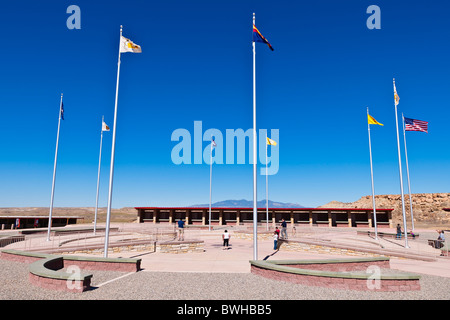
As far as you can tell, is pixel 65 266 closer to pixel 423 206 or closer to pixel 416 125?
pixel 416 125

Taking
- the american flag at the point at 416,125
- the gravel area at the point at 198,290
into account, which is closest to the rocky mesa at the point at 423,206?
the american flag at the point at 416,125

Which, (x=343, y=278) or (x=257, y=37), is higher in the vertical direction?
(x=257, y=37)

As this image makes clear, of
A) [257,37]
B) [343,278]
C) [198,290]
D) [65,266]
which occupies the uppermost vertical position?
[257,37]

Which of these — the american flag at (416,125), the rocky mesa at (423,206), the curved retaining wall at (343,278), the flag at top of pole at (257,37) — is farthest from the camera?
the rocky mesa at (423,206)

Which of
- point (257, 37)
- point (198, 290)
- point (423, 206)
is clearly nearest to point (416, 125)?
point (257, 37)

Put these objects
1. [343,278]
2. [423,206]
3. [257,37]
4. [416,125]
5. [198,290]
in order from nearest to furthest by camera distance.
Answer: [198,290], [343,278], [257,37], [416,125], [423,206]

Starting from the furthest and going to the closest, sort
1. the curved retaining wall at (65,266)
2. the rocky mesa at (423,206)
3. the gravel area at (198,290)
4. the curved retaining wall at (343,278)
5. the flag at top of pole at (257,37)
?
the rocky mesa at (423,206), the flag at top of pole at (257,37), the curved retaining wall at (343,278), the curved retaining wall at (65,266), the gravel area at (198,290)

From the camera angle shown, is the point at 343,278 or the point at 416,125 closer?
the point at 343,278

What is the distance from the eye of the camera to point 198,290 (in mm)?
8969

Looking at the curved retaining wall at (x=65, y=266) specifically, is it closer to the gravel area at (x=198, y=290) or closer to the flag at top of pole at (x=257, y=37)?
the gravel area at (x=198, y=290)

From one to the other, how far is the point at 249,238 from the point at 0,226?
3357cm

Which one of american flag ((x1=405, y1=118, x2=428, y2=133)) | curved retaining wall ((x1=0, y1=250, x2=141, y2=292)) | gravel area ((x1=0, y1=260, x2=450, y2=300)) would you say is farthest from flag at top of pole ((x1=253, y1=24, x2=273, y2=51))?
american flag ((x1=405, y1=118, x2=428, y2=133))

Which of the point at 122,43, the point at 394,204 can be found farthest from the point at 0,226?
the point at 394,204

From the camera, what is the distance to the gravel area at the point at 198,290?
819 cm
